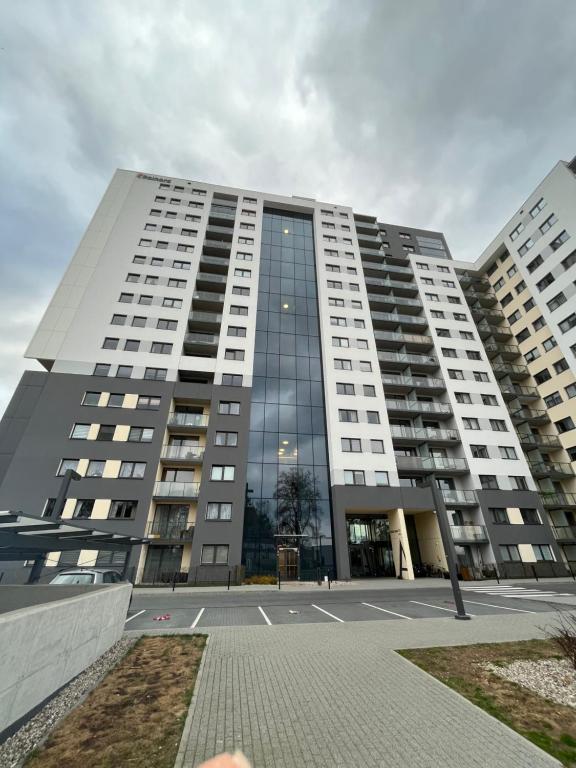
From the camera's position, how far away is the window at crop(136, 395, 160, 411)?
2498 cm

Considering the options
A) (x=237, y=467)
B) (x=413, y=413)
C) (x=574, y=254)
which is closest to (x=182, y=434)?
(x=237, y=467)

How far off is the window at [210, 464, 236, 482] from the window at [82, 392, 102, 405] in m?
12.9

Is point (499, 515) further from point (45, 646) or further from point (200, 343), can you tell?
point (200, 343)

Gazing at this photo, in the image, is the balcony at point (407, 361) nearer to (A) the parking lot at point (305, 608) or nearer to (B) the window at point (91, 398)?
(A) the parking lot at point (305, 608)

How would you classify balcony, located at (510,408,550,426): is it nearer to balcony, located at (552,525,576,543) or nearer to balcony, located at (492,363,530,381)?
balcony, located at (492,363,530,381)

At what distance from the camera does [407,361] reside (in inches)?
1254

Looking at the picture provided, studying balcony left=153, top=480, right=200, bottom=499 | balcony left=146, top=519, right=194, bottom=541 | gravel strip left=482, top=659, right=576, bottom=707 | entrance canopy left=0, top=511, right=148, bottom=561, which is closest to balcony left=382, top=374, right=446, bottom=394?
balcony left=153, top=480, right=200, bottom=499

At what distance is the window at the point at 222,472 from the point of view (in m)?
23.2

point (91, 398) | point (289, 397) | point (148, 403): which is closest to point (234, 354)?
point (289, 397)

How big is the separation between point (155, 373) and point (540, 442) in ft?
146

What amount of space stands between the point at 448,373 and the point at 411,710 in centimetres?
3436

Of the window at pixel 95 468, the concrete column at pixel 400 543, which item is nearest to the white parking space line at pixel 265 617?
the concrete column at pixel 400 543

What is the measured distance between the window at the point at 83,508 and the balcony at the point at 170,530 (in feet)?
15.7

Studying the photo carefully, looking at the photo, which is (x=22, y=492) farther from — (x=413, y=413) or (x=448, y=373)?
(x=448, y=373)
